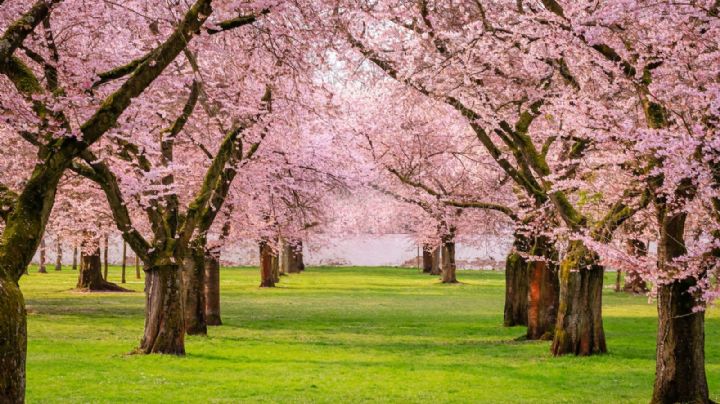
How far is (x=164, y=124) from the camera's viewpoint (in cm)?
2295

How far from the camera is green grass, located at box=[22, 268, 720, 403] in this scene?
1479 cm

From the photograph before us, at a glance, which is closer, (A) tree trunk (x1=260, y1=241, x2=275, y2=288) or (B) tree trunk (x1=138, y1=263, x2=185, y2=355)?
(B) tree trunk (x1=138, y1=263, x2=185, y2=355)

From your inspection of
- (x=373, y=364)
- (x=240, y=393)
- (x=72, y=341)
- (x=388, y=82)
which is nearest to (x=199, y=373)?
(x=240, y=393)

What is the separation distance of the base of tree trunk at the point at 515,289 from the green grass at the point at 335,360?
84cm

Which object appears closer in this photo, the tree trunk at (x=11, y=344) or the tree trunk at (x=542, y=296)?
the tree trunk at (x=11, y=344)

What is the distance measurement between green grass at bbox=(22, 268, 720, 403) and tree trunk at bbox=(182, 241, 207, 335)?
968 millimetres

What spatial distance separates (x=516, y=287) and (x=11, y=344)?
21.9 metres

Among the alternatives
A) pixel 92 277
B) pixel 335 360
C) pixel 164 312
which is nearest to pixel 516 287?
pixel 335 360

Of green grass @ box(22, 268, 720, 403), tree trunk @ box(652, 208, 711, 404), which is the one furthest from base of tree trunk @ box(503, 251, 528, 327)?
tree trunk @ box(652, 208, 711, 404)

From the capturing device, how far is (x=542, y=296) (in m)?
23.8

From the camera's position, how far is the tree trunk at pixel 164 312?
1886cm

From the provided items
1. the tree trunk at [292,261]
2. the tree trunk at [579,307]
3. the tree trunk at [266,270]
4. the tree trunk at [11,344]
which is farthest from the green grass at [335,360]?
the tree trunk at [292,261]

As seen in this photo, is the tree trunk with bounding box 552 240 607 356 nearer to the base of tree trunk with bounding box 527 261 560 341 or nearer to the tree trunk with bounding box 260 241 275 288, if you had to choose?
the base of tree trunk with bounding box 527 261 560 341

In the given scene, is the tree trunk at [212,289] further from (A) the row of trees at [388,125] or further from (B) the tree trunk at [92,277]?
(B) the tree trunk at [92,277]
